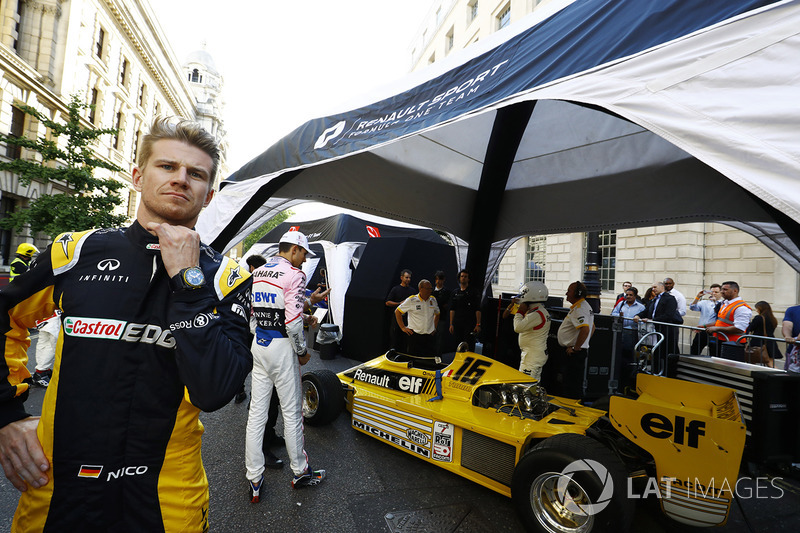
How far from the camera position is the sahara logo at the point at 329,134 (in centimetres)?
339

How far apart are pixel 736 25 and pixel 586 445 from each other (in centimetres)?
240

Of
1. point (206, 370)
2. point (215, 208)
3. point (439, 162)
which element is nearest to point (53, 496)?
point (206, 370)

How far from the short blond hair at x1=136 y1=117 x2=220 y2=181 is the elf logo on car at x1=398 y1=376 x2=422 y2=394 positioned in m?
3.15

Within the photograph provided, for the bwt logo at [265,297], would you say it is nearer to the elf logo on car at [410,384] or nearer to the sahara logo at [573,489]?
the elf logo on car at [410,384]

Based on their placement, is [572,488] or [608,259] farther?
[608,259]

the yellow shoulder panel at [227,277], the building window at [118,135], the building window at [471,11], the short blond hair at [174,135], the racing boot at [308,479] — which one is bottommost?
the racing boot at [308,479]

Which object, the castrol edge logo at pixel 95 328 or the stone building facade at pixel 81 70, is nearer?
the castrol edge logo at pixel 95 328

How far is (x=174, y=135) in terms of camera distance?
1.32 meters

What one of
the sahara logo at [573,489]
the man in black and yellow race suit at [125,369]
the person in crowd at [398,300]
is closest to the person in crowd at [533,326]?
the person in crowd at [398,300]

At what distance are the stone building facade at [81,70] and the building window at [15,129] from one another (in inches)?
1.8

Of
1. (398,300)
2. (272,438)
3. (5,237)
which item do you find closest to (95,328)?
(272,438)

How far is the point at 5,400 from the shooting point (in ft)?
3.72

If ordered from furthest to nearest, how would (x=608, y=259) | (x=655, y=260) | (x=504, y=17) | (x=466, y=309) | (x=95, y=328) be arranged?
(x=504, y=17), (x=608, y=259), (x=655, y=260), (x=466, y=309), (x=95, y=328)

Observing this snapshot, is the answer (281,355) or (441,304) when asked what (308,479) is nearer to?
(281,355)
